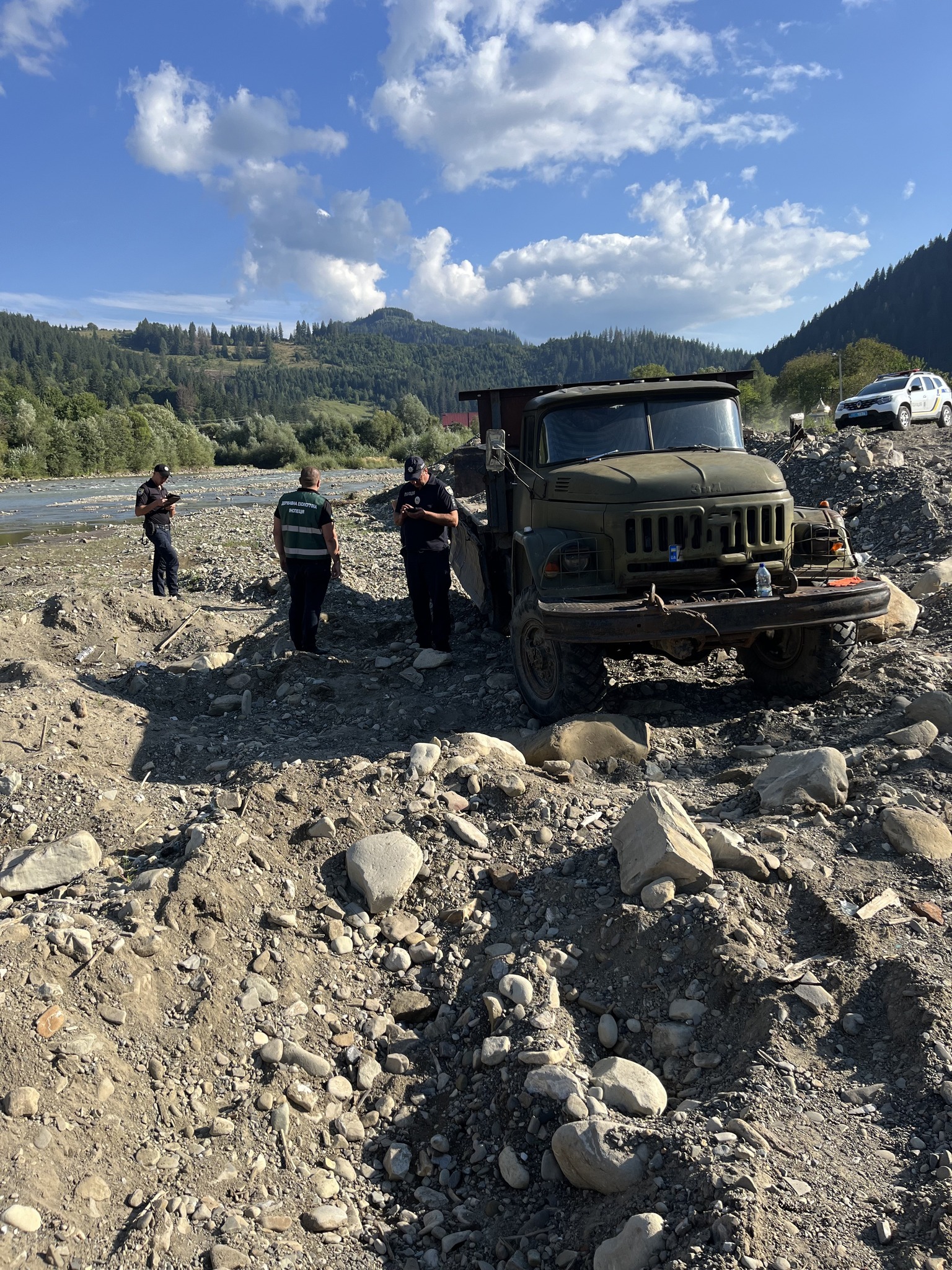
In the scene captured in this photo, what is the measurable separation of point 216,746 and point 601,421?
382 cm

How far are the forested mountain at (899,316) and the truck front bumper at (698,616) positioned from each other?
473 ft

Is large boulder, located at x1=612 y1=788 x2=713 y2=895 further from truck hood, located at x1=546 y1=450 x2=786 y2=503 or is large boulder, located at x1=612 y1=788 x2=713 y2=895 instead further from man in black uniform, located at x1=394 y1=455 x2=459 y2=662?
man in black uniform, located at x1=394 y1=455 x2=459 y2=662

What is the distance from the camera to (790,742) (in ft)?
19.4

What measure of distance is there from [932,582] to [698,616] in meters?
5.22

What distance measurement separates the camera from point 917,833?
420 centimetres

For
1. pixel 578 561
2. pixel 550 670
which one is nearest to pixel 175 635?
pixel 550 670

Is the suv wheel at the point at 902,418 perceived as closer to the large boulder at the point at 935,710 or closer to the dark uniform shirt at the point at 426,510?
the dark uniform shirt at the point at 426,510

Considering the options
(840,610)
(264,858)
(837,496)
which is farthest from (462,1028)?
(837,496)

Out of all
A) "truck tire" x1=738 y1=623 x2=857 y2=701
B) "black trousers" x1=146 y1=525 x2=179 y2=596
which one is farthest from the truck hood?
"black trousers" x1=146 y1=525 x2=179 y2=596

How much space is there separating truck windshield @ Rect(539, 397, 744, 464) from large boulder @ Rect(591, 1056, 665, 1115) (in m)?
4.72

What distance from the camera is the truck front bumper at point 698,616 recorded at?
5.64 m

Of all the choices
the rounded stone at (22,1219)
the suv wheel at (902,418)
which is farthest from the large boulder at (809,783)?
the suv wheel at (902,418)

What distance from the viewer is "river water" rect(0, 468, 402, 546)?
27375 millimetres

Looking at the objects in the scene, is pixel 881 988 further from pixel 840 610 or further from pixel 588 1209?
pixel 840 610
